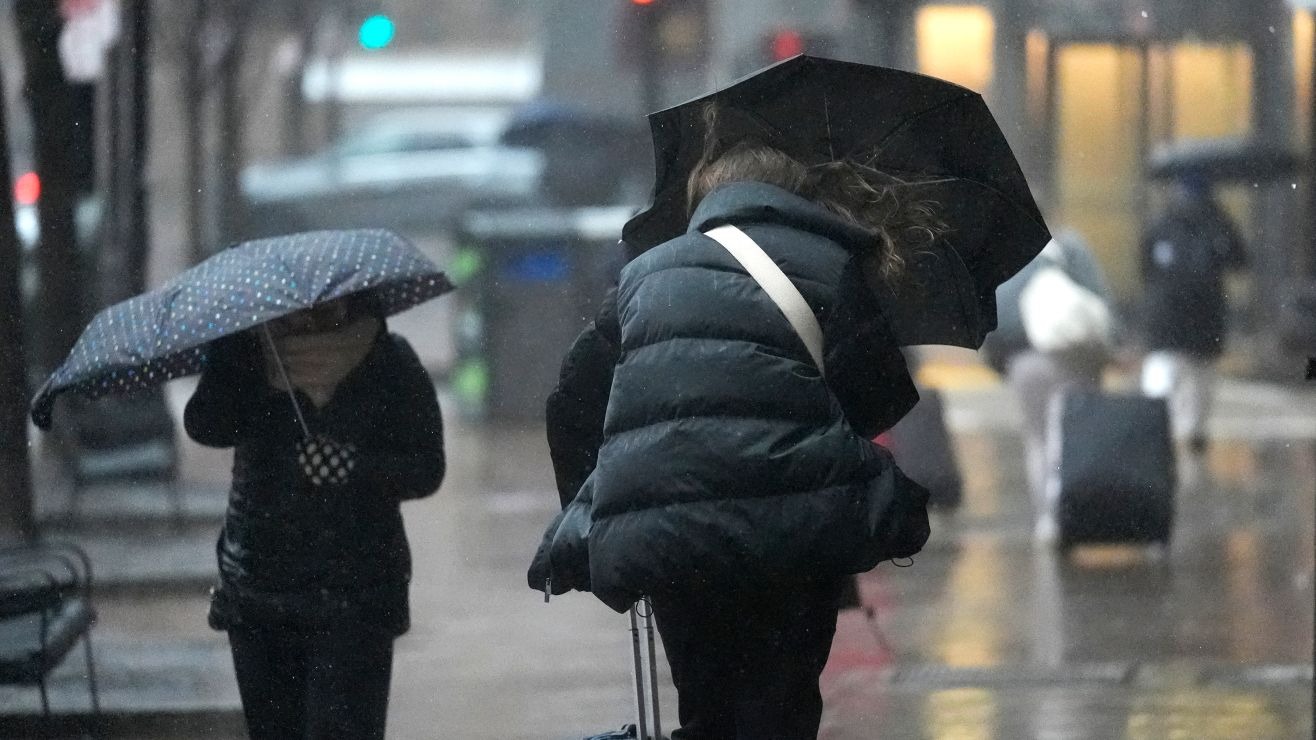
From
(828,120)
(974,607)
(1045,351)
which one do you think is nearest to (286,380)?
(828,120)

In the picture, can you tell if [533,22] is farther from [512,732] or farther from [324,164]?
[512,732]

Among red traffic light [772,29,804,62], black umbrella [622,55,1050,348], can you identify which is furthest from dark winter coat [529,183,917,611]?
red traffic light [772,29,804,62]

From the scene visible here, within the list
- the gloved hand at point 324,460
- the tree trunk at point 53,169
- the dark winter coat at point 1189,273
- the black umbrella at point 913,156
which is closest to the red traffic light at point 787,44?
the dark winter coat at point 1189,273

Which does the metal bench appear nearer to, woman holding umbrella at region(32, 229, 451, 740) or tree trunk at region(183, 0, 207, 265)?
woman holding umbrella at region(32, 229, 451, 740)

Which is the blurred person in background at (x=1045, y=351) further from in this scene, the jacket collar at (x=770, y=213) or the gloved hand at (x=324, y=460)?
the jacket collar at (x=770, y=213)

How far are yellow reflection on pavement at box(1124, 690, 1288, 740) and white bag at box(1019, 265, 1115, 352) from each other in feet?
10.4

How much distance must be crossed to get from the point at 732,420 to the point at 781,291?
0.27 metres

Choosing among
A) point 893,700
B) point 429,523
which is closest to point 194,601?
point 429,523

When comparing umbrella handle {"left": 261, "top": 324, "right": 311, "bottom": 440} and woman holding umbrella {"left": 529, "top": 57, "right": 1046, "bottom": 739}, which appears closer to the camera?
woman holding umbrella {"left": 529, "top": 57, "right": 1046, "bottom": 739}

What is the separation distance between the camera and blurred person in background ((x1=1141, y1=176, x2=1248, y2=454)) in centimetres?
1250

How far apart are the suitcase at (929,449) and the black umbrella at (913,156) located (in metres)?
4.64

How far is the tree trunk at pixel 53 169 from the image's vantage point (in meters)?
9.06

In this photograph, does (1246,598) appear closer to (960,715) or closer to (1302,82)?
(960,715)

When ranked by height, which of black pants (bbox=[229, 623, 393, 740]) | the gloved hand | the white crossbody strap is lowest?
black pants (bbox=[229, 623, 393, 740])
